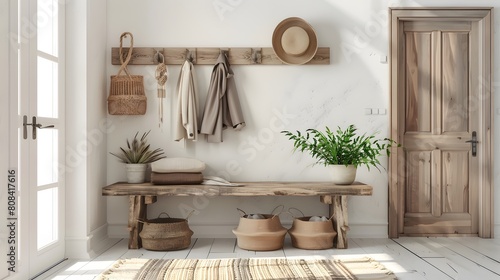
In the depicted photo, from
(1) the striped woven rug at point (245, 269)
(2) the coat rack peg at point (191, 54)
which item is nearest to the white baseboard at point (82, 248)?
(1) the striped woven rug at point (245, 269)

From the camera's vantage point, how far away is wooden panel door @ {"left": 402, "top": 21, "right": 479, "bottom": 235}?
5055 mm

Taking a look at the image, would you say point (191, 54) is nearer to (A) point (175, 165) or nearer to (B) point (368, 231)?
(A) point (175, 165)

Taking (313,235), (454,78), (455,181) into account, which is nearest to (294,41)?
(454,78)

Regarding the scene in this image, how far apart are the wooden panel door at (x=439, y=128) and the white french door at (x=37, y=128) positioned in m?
2.90

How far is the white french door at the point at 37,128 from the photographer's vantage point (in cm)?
333

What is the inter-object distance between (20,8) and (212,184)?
197 centimetres

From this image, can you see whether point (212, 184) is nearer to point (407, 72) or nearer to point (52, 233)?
point (52, 233)

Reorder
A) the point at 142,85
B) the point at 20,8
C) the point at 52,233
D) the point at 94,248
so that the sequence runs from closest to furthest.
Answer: the point at 20,8 → the point at 52,233 → the point at 94,248 → the point at 142,85

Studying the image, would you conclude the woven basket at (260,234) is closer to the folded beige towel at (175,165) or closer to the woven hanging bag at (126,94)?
the folded beige towel at (175,165)

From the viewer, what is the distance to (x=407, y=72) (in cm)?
505

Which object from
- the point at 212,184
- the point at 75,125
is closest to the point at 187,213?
the point at 212,184

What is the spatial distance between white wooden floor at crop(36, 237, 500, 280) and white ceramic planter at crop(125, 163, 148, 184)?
0.53 metres

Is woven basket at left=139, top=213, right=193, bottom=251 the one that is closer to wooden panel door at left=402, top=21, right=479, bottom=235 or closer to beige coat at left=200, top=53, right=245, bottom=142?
beige coat at left=200, top=53, right=245, bottom=142

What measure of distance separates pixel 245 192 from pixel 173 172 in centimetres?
61
